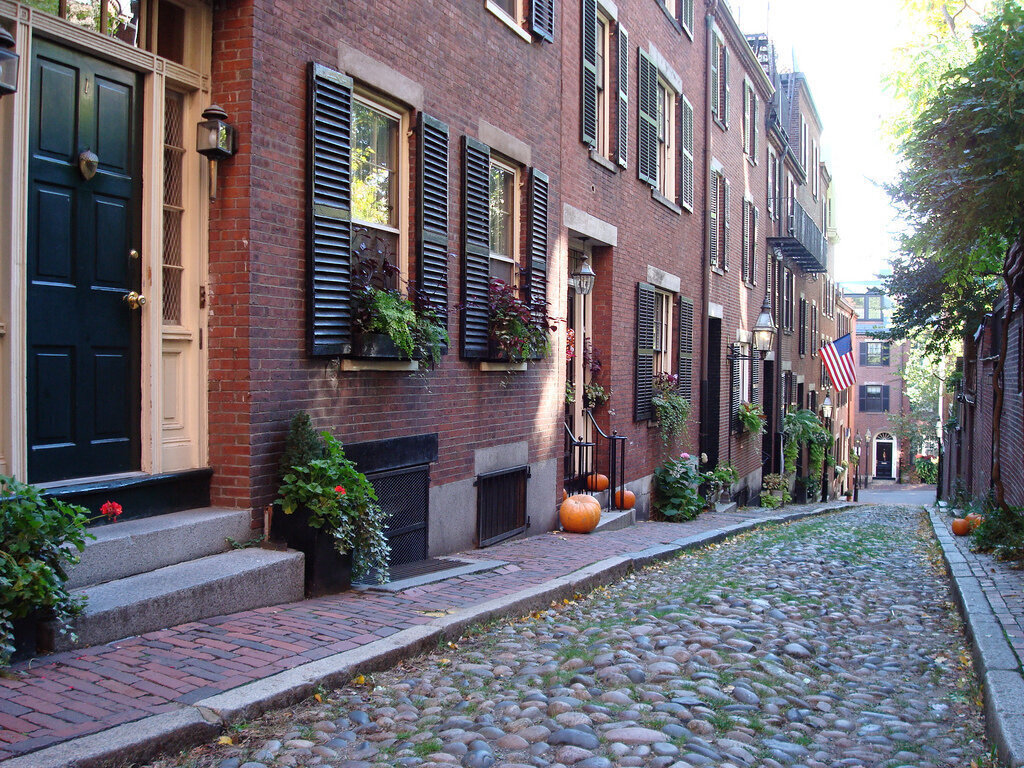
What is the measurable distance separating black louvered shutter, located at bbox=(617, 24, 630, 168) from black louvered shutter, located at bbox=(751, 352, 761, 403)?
381 inches

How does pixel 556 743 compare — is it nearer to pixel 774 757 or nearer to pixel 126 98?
pixel 774 757

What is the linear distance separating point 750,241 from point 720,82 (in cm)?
418

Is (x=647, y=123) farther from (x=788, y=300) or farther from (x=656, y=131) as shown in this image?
(x=788, y=300)

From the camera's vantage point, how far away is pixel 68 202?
197 inches

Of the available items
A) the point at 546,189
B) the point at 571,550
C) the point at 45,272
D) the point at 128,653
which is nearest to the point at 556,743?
the point at 128,653

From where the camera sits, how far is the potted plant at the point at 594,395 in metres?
12.0

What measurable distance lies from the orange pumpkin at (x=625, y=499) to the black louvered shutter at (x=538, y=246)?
3.35 metres

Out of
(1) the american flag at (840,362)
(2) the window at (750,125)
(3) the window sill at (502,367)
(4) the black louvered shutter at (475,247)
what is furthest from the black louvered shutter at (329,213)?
(1) the american flag at (840,362)

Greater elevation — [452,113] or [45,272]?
[452,113]

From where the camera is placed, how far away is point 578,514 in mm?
10344

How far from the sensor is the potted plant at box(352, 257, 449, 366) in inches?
261

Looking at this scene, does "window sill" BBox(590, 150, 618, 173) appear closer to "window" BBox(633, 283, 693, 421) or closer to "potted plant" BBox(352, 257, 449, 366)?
"window" BBox(633, 283, 693, 421)

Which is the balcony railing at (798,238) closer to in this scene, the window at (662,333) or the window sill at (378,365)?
the window at (662,333)

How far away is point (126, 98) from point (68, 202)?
774mm
